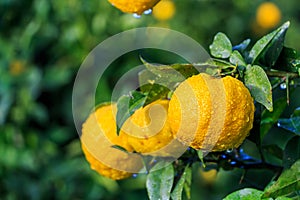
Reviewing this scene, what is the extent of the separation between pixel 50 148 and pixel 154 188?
1324mm

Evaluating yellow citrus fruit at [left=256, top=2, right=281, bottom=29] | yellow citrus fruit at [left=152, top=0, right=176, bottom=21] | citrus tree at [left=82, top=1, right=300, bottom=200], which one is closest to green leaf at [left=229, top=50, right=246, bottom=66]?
citrus tree at [left=82, top=1, right=300, bottom=200]

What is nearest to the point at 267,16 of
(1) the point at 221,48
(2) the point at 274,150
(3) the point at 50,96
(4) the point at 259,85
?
(3) the point at 50,96

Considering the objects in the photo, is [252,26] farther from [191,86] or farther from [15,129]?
[191,86]

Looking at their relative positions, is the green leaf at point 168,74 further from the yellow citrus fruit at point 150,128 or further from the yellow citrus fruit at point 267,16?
the yellow citrus fruit at point 267,16

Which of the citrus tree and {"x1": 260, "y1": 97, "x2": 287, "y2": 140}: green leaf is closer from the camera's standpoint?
the citrus tree

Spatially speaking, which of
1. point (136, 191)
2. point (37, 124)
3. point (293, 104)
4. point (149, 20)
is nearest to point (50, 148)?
point (37, 124)

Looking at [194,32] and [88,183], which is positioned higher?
[194,32]

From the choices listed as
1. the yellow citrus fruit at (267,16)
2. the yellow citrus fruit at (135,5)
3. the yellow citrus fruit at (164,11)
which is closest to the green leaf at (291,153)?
the yellow citrus fruit at (135,5)

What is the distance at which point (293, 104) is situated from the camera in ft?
7.20

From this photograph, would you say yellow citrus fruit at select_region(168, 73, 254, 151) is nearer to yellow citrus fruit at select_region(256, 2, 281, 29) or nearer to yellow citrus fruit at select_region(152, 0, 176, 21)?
yellow citrus fruit at select_region(152, 0, 176, 21)

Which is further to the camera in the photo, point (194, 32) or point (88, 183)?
point (194, 32)

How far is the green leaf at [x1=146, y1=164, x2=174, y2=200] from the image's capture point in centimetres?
74

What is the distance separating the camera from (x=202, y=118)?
2.01 feet

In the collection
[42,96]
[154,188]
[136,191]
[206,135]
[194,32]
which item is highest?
[206,135]
